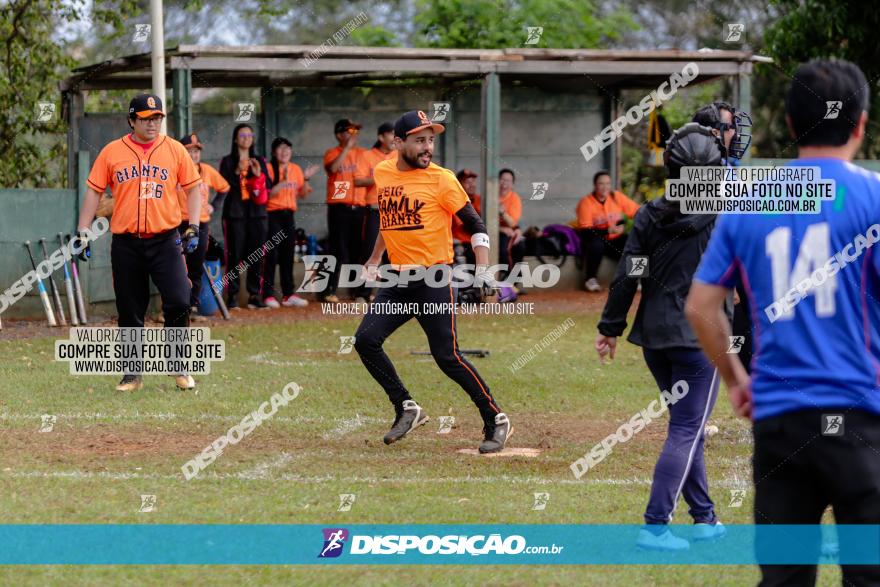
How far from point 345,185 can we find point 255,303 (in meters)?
1.91

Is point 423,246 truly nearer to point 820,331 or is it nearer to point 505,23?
point 820,331

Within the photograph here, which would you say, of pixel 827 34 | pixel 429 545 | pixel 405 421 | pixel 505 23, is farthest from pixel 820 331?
pixel 505 23

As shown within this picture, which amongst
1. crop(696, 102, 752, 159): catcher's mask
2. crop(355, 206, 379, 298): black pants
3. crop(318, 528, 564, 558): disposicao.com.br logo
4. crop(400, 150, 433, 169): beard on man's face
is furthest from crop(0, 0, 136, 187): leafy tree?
crop(318, 528, 564, 558): disposicao.com.br logo

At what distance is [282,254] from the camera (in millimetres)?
17062

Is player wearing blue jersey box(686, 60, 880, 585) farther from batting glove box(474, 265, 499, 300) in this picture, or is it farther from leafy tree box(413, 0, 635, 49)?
leafy tree box(413, 0, 635, 49)

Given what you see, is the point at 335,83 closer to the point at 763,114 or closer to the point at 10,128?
the point at 10,128

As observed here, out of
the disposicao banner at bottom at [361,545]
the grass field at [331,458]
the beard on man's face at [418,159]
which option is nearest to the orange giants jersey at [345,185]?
the grass field at [331,458]

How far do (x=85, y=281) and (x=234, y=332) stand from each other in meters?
2.19

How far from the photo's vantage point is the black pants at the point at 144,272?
403 inches

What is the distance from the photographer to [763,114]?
1193 inches

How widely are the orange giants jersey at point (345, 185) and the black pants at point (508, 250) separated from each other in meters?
2.11

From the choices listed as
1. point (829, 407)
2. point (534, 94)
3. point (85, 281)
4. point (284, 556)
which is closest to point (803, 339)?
point (829, 407)

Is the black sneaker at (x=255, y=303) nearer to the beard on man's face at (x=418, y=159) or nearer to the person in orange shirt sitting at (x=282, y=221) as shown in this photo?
the person in orange shirt sitting at (x=282, y=221)

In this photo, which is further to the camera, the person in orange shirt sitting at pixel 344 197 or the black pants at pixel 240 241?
the person in orange shirt sitting at pixel 344 197
